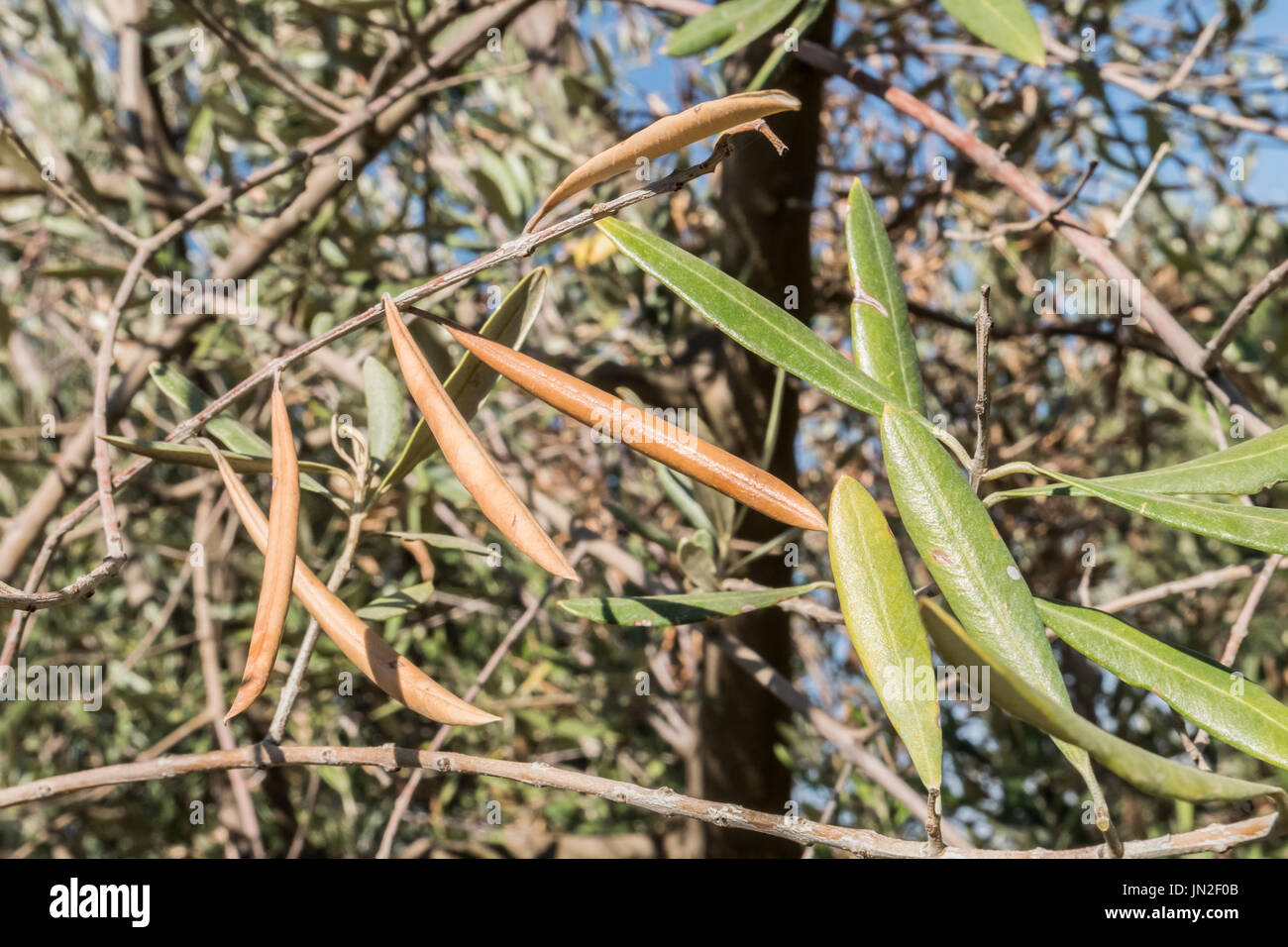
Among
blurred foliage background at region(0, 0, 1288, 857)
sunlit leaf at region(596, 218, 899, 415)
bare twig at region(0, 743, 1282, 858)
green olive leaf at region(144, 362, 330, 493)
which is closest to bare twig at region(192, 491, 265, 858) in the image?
blurred foliage background at region(0, 0, 1288, 857)

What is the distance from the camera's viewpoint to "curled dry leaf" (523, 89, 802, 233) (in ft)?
1.50

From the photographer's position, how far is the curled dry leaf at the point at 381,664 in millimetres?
469

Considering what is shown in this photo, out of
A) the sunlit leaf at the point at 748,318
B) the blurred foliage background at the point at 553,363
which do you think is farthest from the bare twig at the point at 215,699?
A: the sunlit leaf at the point at 748,318

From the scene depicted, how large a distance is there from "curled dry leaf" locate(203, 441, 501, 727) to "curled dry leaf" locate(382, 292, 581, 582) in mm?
82

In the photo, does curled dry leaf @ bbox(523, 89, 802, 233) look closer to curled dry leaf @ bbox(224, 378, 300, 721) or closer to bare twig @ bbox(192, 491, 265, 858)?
curled dry leaf @ bbox(224, 378, 300, 721)

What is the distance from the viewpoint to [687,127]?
467 mm

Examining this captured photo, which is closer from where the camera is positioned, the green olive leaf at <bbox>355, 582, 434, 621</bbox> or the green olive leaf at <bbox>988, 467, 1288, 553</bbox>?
the green olive leaf at <bbox>988, 467, 1288, 553</bbox>

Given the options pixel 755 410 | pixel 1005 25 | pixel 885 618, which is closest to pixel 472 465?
pixel 885 618

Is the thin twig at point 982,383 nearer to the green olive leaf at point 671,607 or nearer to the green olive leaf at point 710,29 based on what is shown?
the green olive leaf at point 671,607

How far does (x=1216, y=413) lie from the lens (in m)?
0.92

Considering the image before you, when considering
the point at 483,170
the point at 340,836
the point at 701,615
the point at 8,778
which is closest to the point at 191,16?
the point at 483,170

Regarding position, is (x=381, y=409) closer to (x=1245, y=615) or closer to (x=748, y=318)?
(x=748, y=318)
